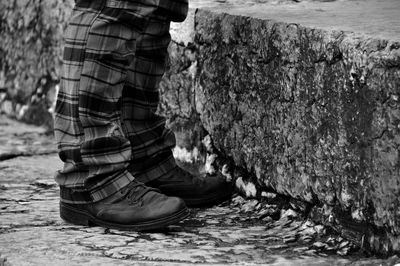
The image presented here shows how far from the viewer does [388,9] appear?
2.57 m

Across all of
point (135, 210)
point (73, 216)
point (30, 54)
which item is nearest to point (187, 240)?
point (135, 210)

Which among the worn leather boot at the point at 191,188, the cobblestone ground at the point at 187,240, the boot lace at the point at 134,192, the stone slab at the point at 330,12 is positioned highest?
the stone slab at the point at 330,12

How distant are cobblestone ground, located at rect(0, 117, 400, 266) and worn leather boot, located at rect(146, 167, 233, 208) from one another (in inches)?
1.2

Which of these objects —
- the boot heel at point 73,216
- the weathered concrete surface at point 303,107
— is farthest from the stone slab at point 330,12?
the boot heel at point 73,216

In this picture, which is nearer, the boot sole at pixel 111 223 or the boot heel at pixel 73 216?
the boot sole at pixel 111 223

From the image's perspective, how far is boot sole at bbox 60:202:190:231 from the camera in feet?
7.39

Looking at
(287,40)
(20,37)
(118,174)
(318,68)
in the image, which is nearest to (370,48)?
(318,68)

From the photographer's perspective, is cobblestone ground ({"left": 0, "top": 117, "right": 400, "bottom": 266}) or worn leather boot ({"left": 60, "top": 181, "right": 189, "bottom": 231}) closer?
cobblestone ground ({"left": 0, "top": 117, "right": 400, "bottom": 266})

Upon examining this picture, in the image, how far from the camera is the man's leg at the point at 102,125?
225 cm

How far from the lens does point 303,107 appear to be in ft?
7.50

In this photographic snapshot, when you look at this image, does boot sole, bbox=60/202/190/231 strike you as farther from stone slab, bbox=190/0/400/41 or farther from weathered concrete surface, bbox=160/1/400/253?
stone slab, bbox=190/0/400/41

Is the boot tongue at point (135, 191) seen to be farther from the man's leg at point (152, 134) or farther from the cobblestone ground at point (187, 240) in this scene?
the man's leg at point (152, 134)

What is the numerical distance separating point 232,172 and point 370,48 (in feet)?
2.59

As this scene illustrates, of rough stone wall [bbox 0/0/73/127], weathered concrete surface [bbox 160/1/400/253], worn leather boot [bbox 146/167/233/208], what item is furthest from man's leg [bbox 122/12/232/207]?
rough stone wall [bbox 0/0/73/127]
